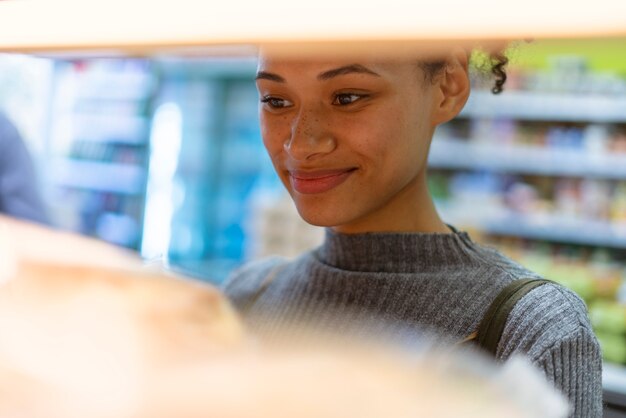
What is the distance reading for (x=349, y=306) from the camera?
3.54 ft

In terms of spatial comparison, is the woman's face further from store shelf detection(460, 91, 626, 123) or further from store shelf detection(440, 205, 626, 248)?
store shelf detection(460, 91, 626, 123)

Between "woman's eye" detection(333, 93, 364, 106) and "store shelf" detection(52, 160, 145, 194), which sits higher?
"woman's eye" detection(333, 93, 364, 106)

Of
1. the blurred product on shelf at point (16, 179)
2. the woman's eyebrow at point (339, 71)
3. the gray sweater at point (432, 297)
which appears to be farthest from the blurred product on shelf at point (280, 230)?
the woman's eyebrow at point (339, 71)

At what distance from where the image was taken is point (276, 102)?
3.24 ft

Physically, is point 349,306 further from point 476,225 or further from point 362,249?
point 476,225

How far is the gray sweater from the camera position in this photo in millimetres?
845

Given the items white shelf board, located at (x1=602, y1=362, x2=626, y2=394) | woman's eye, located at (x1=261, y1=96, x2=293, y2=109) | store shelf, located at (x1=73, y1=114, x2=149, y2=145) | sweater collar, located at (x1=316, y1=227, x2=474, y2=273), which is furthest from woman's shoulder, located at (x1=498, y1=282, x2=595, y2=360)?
store shelf, located at (x1=73, y1=114, x2=149, y2=145)

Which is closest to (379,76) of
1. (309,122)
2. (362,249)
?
(309,122)

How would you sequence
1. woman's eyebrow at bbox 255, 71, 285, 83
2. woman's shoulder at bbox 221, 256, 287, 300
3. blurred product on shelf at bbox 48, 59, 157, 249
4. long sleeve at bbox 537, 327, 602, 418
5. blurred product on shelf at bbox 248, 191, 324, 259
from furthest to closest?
blurred product on shelf at bbox 48, 59, 157, 249 → blurred product on shelf at bbox 248, 191, 324, 259 → woman's shoulder at bbox 221, 256, 287, 300 → woman's eyebrow at bbox 255, 71, 285, 83 → long sleeve at bbox 537, 327, 602, 418

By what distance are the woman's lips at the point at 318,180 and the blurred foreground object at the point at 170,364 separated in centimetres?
25

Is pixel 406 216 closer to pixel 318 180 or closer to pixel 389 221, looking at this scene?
pixel 389 221

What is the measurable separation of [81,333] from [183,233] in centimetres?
526

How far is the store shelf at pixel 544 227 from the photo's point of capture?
12.3ft

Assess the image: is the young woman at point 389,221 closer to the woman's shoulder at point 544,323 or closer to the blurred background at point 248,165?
the woman's shoulder at point 544,323
